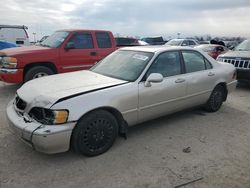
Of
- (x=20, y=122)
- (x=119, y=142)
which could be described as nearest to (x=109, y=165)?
(x=119, y=142)

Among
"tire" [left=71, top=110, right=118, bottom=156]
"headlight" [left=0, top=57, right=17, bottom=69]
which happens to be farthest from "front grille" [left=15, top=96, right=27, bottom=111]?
"headlight" [left=0, top=57, right=17, bottom=69]

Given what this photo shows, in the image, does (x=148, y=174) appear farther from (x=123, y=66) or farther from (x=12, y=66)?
(x=12, y=66)

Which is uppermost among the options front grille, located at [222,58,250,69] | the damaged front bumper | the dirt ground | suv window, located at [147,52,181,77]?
suv window, located at [147,52,181,77]

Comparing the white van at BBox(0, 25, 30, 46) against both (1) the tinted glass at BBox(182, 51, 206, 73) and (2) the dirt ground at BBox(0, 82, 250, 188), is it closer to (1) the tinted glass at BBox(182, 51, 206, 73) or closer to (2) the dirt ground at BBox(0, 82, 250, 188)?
(2) the dirt ground at BBox(0, 82, 250, 188)

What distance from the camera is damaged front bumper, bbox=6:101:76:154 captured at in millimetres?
2996

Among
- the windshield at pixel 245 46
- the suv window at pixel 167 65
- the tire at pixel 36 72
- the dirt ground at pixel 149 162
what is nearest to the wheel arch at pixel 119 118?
the dirt ground at pixel 149 162

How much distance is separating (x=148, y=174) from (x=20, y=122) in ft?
5.98

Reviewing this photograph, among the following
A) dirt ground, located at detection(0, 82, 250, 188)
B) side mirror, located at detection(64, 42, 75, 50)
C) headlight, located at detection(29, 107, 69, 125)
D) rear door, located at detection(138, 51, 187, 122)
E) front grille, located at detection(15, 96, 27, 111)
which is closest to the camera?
dirt ground, located at detection(0, 82, 250, 188)

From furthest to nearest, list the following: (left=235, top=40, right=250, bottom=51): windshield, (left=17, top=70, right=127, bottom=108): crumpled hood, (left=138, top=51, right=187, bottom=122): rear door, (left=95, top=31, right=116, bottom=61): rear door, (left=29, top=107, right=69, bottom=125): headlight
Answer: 1. (left=235, top=40, right=250, bottom=51): windshield
2. (left=95, top=31, right=116, bottom=61): rear door
3. (left=138, top=51, right=187, bottom=122): rear door
4. (left=17, top=70, right=127, bottom=108): crumpled hood
5. (left=29, top=107, right=69, bottom=125): headlight

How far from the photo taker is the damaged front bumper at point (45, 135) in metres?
3.00

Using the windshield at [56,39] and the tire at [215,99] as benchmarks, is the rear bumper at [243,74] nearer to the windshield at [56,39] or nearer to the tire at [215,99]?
the tire at [215,99]

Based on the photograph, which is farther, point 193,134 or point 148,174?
point 193,134

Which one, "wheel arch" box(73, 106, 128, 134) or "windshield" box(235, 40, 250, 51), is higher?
"windshield" box(235, 40, 250, 51)

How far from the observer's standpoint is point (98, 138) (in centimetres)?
345
